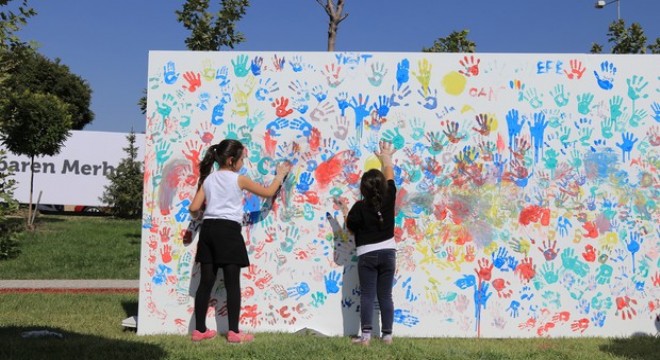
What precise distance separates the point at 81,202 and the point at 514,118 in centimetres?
2124

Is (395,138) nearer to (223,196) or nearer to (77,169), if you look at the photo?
(223,196)

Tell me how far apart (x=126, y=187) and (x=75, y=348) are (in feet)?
61.7

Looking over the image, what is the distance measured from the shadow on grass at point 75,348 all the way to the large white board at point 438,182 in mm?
659

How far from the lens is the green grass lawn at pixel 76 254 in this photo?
1138cm

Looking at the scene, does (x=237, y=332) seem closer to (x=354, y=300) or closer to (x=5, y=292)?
(x=354, y=300)

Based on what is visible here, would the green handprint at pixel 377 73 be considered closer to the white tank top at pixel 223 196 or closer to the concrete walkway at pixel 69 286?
the white tank top at pixel 223 196

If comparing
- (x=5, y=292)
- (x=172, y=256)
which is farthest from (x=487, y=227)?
(x=5, y=292)

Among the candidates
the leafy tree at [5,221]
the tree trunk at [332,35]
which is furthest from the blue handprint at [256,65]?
the tree trunk at [332,35]

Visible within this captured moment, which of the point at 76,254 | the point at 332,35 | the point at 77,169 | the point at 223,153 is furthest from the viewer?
the point at 77,169

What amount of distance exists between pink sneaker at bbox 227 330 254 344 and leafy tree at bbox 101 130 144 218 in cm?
1836

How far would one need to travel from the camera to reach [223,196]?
525 cm

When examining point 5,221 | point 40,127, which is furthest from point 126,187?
point 5,221

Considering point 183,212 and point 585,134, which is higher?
point 585,134

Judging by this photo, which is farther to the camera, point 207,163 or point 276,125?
point 276,125
